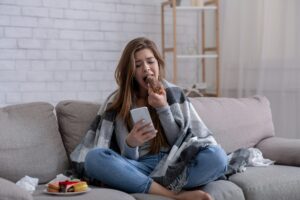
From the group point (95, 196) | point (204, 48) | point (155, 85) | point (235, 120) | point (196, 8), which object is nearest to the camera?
point (95, 196)

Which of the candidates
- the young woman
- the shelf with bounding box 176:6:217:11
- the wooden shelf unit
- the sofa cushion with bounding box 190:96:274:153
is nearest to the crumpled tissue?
the young woman

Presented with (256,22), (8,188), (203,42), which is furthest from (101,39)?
(8,188)

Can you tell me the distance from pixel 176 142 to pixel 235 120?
0.60 m

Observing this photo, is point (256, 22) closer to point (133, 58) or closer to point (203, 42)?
point (203, 42)

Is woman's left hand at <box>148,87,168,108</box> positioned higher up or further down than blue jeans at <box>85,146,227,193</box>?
higher up

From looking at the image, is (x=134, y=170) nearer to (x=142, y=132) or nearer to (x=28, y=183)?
(x=142, y=132)

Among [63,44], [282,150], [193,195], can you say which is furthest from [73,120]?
[63,44]

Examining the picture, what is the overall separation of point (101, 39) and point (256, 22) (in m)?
1.15

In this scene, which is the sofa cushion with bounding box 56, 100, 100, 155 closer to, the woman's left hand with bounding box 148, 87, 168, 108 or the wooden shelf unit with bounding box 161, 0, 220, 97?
the woman's left hand with bounding box 148, 87, 168, 108

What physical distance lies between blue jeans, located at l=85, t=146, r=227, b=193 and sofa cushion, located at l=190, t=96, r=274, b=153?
574 mm

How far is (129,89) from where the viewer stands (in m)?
2.54

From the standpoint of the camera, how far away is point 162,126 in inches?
97.5

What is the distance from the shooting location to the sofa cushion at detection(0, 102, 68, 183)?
232 centimetres

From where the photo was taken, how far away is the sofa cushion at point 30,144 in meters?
2.32
